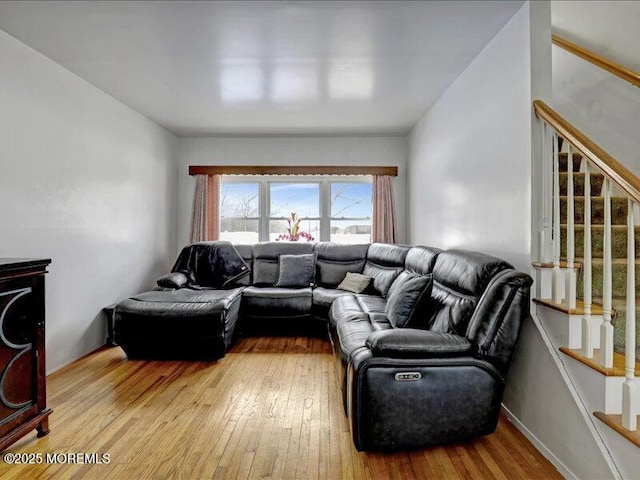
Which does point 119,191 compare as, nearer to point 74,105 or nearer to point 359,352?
point 74,105

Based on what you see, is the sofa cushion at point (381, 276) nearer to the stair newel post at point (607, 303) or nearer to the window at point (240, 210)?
the window at point (240, 210)

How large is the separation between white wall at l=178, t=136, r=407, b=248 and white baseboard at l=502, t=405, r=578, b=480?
130 inches

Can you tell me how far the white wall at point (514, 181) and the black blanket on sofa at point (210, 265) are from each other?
8.63 feet

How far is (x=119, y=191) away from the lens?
3965 millimetres

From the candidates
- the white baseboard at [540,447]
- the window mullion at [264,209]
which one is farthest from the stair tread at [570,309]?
the window mullion at [264,209]

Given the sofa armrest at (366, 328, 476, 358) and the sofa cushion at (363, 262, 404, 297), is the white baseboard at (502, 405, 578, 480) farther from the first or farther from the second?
the sofa cushion at (363, 262, 404, 297)

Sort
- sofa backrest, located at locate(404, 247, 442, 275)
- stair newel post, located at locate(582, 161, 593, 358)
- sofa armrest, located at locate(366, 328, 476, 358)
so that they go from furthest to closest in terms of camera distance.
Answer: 1. sofa backrest, located at locate(404, 247, 442, 275)
2. sofa armrest, located at locate(366, 328, 476, 358)
3. stair newel post, located at locate(582, 161, 593, 358)

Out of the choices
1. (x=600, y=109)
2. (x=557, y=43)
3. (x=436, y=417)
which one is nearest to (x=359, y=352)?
(x=436, y=417)

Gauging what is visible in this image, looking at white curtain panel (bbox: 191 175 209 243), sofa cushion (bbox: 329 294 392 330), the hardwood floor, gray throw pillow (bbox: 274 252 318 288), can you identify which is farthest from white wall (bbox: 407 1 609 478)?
white curtain panel (bbox: 191 175 209 243)

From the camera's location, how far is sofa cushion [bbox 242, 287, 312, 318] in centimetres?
415

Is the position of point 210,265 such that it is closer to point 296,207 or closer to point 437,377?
point 296,207

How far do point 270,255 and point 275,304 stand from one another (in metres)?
0.96

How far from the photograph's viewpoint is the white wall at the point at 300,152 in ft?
17.7

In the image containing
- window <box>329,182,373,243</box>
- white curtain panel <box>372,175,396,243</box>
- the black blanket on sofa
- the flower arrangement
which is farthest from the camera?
window <box>329,182,373,243</box>
